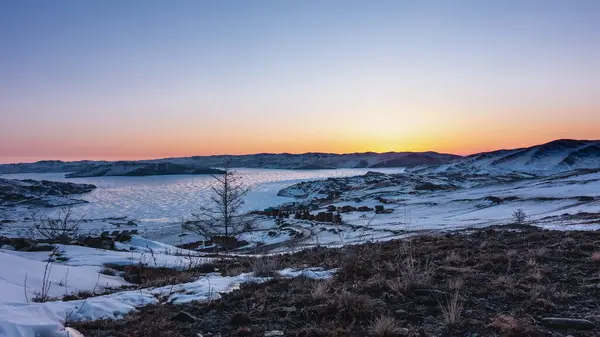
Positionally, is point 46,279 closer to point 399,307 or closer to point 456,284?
point 399,307

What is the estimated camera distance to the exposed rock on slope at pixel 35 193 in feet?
218

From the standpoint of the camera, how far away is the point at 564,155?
315 feet

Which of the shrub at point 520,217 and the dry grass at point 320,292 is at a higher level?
the dry grass at point 320,292

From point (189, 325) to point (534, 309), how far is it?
10.9 feet

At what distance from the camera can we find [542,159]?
3794 inches

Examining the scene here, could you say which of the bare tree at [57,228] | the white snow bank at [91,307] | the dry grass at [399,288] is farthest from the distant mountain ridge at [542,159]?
the white snow bank at [91,307]

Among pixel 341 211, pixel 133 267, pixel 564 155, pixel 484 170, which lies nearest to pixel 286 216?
pixel 341 211

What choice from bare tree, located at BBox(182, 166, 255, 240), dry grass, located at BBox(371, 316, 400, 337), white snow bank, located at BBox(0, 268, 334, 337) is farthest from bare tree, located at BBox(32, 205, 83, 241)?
dry grass, located at BBox(371, 316, 400, 337)

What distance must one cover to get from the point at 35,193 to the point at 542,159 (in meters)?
106

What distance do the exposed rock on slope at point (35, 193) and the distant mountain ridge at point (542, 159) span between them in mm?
86932

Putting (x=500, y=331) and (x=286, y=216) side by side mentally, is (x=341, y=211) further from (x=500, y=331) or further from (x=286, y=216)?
(x=500, y=331)

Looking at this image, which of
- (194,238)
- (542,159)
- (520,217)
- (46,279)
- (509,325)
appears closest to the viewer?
(509,325)

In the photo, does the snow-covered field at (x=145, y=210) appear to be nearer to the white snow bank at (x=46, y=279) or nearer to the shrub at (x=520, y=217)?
the shrub at (x=520, y=217)

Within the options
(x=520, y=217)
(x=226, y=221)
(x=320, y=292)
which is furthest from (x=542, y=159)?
(x=320, y=292)
